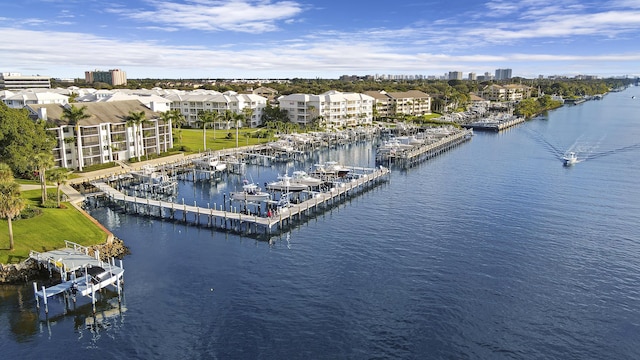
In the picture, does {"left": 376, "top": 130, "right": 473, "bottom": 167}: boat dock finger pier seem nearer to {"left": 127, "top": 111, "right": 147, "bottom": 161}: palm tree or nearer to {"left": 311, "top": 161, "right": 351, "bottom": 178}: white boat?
{"left": 311, "top": 161, "right": 351, "bottom": 178}: white boat

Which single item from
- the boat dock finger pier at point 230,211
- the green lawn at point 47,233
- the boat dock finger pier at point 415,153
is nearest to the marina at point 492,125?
the boat dock finger pier at point 415,153

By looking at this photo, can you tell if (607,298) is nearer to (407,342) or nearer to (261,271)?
(407,342)

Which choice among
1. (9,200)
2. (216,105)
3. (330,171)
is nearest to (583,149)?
(330,171)

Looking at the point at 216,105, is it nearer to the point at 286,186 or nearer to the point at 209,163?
the point at 209,163

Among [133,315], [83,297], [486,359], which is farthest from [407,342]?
[83,297]

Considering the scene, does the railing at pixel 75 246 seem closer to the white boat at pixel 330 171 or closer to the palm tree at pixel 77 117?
the palm tree at pixel 77 117

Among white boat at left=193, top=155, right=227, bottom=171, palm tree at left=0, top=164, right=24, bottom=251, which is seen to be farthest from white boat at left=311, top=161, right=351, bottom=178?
palm tree at left=0, top=164, right=24, bottom=251
